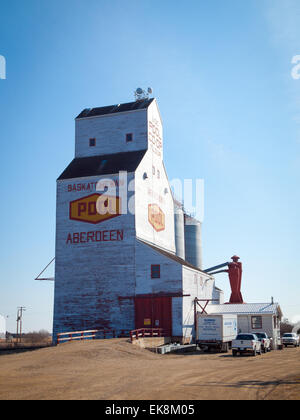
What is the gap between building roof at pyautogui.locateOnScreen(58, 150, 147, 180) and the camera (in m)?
48.1

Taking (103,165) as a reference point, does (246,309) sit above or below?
below

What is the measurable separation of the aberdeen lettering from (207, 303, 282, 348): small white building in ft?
46.4

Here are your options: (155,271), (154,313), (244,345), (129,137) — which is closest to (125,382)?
(244,345)

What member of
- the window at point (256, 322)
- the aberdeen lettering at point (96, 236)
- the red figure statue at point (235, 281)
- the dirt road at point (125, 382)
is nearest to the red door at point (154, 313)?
the aberdeen lettering at point (96, 236)

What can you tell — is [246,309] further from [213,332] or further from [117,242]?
[117,242]

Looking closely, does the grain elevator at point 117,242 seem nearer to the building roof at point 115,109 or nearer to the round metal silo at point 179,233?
the building roof at point 115,109

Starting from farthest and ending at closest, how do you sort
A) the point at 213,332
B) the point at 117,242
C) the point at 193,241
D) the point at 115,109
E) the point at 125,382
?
the point at 193,241
the point at 115,109
the point at 117,242
the point at 213,332
the point at 125,382

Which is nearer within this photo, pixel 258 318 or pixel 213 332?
pixel 213 332

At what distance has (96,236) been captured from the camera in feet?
152

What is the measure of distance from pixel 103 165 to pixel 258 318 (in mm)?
22916

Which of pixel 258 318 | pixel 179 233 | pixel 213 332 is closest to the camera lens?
pixel 213 332

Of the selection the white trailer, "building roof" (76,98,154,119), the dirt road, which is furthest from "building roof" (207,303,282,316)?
the dirt road

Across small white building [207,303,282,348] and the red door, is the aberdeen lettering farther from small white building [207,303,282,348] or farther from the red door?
small white building [207,303,282,348]
